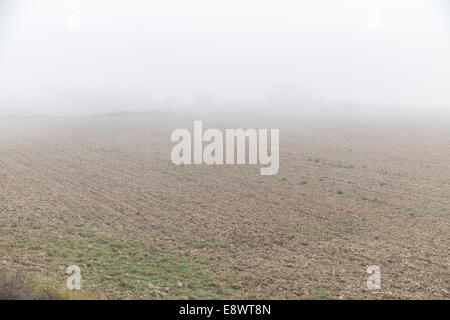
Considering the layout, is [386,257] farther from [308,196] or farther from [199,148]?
[199,148]

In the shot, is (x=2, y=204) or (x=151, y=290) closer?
(x=151, y=290)

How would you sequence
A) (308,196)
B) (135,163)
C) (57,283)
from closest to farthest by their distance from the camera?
(57,283)
(308,196)
(135,163)

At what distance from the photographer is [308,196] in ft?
59.2

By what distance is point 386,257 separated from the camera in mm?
11258

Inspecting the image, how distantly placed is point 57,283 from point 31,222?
224 inches

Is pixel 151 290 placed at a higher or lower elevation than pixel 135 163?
lower

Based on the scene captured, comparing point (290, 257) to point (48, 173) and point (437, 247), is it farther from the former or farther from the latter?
point (48, 173)

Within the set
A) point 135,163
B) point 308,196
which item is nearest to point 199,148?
point 135,163

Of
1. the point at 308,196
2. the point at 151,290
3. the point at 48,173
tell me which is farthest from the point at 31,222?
the point at 308,196

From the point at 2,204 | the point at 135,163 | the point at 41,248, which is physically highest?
the point at 135,163

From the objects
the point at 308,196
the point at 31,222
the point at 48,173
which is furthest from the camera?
the point at 48,173

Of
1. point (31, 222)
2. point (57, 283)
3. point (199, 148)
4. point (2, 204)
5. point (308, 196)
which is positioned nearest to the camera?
point (57, 283)
